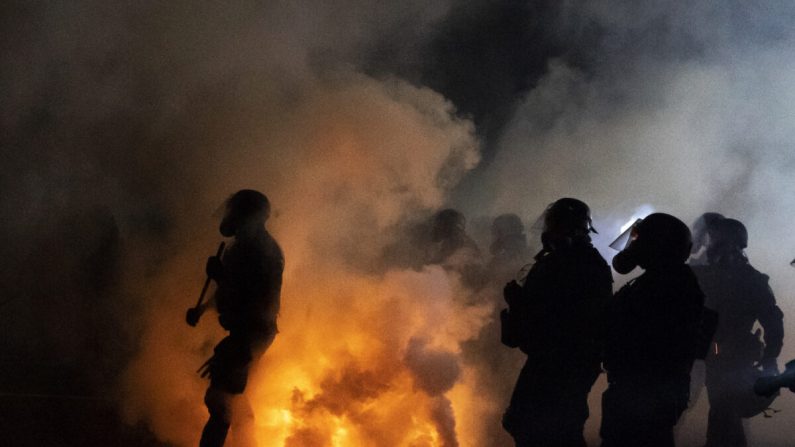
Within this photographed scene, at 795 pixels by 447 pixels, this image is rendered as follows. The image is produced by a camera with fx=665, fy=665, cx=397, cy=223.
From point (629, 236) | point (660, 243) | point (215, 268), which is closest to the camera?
point (660, 243)

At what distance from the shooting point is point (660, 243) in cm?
311

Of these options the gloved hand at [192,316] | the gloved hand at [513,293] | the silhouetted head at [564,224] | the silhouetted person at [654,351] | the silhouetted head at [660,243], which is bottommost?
the silhouetted person at [654,351]

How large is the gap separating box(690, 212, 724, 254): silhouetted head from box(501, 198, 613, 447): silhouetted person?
7.76ft

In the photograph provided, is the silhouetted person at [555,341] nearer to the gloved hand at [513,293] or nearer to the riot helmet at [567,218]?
the gloved hand at [513,293]

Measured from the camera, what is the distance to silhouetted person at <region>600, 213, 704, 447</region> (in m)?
2.98

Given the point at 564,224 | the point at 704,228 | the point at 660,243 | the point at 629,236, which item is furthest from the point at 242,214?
the point at 704,228

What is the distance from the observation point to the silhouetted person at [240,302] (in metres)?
3.96

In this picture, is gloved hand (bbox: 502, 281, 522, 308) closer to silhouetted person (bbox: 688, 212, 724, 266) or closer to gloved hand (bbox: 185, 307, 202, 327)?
gloved hand (bbox: 185, 307, 202, 327)

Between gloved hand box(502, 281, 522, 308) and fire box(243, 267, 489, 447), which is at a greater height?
fire box(243, 267, 489, 447)

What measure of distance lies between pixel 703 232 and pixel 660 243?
248 centimetres

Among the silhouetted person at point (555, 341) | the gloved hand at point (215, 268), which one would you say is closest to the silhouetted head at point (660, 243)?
the silhouetted person at point (555, 341)

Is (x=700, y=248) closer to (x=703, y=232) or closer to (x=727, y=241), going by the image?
(x=703, y=232)

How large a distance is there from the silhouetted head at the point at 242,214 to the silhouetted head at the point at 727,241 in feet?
11.2

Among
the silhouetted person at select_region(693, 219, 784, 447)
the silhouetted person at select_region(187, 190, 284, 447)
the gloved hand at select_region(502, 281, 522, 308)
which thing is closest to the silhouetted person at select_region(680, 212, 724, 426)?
the silhouetted person at select_region(693, 219, 784, 447)
